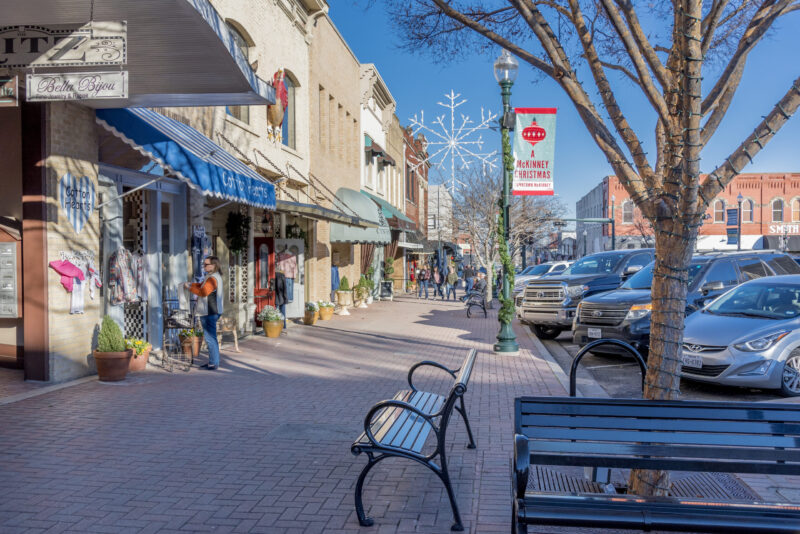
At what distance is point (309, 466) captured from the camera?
5715 millimetres

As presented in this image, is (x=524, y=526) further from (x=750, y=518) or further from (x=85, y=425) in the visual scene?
(x=85, y=425)

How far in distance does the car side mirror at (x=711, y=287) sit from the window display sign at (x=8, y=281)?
10.6 m

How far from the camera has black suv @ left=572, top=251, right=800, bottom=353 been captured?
11391mm

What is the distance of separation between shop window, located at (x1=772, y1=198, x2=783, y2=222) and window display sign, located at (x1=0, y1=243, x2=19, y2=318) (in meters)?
58.2

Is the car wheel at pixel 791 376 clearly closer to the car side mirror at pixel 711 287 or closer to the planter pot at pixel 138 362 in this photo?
the car side mirror at pixel 711 287

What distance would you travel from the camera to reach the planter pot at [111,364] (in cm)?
916

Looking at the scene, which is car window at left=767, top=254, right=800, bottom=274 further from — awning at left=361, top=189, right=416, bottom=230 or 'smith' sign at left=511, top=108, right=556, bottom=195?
awning at left=361, top=189, right=416, bottom=230

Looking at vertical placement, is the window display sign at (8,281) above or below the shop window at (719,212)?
below

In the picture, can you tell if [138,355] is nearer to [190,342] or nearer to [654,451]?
[190,342]

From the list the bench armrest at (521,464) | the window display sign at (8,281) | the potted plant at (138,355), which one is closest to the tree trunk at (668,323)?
the bench armrest at (521,464)

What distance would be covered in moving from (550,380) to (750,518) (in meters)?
6.62

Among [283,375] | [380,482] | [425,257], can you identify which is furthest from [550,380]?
[425,257]

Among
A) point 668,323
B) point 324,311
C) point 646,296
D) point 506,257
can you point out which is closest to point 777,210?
point 324,311

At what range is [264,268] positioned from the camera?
1761 centimetres
